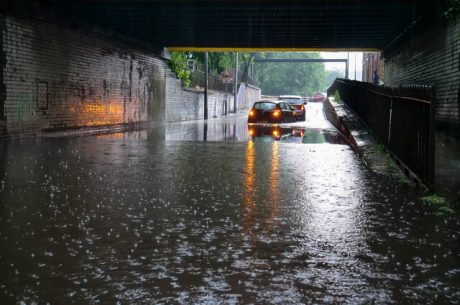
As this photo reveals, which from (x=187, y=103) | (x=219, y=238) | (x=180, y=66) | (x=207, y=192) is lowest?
(x=219, y=238)

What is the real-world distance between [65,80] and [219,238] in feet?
56.0

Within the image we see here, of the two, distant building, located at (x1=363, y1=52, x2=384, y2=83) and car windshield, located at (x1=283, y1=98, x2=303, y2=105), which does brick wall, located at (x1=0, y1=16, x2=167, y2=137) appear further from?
distant building, located at (x1=363, y1=52, x2=384, y2=83)

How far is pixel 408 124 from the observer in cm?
961

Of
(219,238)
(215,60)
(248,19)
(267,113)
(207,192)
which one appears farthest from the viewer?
(215,60)

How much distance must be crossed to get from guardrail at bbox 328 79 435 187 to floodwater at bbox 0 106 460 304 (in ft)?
1.69

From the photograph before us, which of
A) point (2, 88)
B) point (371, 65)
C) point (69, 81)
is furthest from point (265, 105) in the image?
point (371, 65)

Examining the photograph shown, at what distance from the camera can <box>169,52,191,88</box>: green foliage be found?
36.0 metres

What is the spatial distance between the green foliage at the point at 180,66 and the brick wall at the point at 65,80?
5.81 metres

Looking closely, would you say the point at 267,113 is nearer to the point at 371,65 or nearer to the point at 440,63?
the point at 440,63

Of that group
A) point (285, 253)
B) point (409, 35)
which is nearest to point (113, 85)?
point (409, 35)

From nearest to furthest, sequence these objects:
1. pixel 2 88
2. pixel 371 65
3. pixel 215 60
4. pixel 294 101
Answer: pixel 2 88, pixel 294 101, pixel 215 60, pixel 371 65

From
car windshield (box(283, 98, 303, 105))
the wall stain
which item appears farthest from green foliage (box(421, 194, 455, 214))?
car windshield (box(283, 98, 303, 105))

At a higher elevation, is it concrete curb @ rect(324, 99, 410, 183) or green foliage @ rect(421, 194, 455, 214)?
concrete curb @ rect(324, 99, 410, 183)

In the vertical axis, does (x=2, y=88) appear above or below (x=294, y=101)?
below
